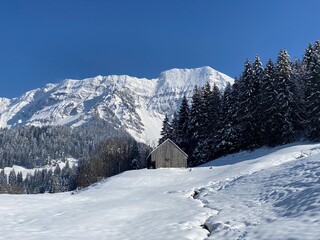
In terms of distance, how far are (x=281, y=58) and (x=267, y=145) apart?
1382 centimetres

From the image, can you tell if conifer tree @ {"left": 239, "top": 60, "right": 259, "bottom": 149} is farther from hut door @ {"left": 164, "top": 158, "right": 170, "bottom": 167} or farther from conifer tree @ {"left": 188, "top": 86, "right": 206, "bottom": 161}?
hut door @ {"left": 164, "top": 158, "right": 170, "bottom": 167}

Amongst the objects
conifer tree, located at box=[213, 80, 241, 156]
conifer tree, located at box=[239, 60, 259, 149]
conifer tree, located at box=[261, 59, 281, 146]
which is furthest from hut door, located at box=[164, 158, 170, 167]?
conifer tree, located at box=[261, 59, 281, 146]

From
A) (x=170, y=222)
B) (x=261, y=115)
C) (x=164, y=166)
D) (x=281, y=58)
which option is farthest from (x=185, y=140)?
(x=170, y=222)

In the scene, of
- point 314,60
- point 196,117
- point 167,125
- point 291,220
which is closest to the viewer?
point 291,220

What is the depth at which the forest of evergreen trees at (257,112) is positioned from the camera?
167 feet

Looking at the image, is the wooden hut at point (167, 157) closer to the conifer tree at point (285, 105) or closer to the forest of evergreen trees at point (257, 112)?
the forest of evergreen trees at point (257, 112)

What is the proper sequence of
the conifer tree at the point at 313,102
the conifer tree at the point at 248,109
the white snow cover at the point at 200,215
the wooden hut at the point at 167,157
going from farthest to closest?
1. the wooden hut at the point at 167,157
2. the conifer tree at the point at 248,109
3. the conifer tree at the point at 313,102
4. the white snow cover at the point at 200,215

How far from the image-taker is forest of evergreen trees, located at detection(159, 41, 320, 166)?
2009 inches

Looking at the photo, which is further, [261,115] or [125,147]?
[125,147]

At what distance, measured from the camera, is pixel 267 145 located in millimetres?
53469

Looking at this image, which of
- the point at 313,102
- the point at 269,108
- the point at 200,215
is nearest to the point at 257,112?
the point at 269,108

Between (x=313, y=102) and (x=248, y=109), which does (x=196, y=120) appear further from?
(x=313, y=102)

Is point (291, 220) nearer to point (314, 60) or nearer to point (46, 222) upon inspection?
point (46, 222)

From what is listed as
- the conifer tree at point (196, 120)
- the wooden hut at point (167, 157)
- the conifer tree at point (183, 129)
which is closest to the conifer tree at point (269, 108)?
the conifer tree at point (196, 120)
